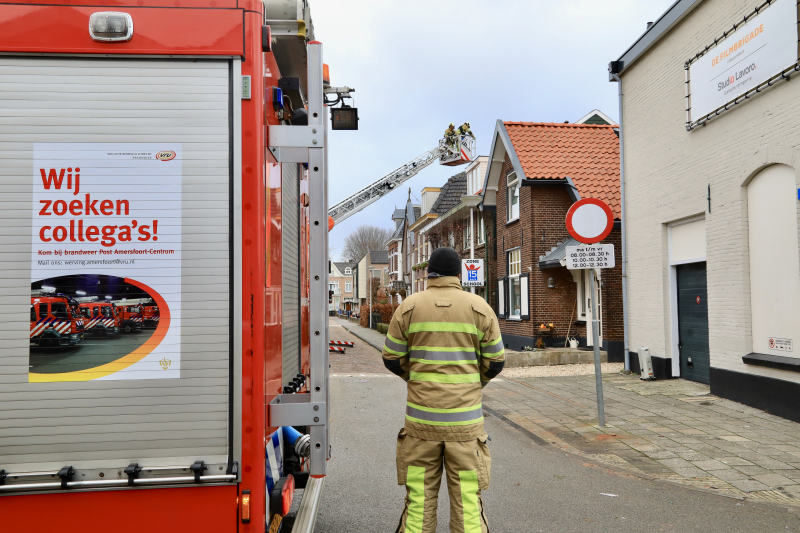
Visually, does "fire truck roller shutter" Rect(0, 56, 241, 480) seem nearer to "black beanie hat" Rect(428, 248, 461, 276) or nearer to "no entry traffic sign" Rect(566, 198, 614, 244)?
"black beanie hat" Rect(428, 248, 461, 276)

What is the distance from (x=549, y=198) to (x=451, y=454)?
15683mm

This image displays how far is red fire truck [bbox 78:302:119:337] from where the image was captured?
2.33 metres

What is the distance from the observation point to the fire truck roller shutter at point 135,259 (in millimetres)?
2287

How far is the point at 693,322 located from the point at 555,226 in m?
7.48

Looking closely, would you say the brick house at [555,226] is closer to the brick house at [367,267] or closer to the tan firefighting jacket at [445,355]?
the tan firefighting jacket at [445,355]

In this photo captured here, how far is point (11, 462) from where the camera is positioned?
2270 mm

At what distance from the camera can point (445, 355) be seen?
320 cm

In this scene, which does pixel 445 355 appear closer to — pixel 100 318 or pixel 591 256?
pixel 100 318

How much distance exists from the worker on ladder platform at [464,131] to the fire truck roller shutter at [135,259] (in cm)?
2623

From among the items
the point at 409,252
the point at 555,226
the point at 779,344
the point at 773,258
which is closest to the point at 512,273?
the point at 555,226

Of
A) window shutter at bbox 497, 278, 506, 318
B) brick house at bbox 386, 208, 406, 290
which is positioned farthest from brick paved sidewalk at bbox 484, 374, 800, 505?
brick house at bbox 386, 208, 406, 290

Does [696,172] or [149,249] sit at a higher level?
[696,172]

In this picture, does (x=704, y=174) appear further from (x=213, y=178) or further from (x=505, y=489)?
(x=213, y=178)

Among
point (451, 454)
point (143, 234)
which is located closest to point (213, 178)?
point (143, 234)
